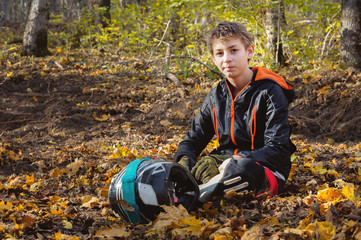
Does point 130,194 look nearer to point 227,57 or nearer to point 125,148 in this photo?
point 227,57

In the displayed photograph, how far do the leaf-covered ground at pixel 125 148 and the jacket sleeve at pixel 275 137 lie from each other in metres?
0.29

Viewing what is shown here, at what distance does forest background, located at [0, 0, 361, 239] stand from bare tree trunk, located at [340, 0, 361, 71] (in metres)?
0.09

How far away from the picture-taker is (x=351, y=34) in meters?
6.53

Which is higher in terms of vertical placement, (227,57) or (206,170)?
(227,57)

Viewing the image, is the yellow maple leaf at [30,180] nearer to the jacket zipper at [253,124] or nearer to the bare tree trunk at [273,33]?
the jacket zipper at [253,124]

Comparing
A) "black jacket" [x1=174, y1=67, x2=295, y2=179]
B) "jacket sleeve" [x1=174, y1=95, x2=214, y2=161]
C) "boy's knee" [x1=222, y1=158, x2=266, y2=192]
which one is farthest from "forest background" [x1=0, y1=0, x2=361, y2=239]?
"jacket sleeve" [x1=174, y1=95, x2=214, y2=161]

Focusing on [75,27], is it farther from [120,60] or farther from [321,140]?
[321,140]

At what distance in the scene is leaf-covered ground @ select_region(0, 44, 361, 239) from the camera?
6.94ft

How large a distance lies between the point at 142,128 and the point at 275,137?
10.6 feet

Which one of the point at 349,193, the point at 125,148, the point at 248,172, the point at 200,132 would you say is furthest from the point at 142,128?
the point at 349,193

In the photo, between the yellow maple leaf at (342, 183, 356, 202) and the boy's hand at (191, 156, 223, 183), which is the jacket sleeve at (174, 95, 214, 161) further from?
the yellow maple leaf at (342, 183, 356, 202)

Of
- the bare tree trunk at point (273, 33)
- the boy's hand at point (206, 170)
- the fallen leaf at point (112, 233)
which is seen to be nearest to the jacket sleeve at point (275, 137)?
the boy's hand at point (206, 170)

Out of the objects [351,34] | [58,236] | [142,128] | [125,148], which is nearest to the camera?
[58,236]

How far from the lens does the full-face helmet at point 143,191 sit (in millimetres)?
2275
